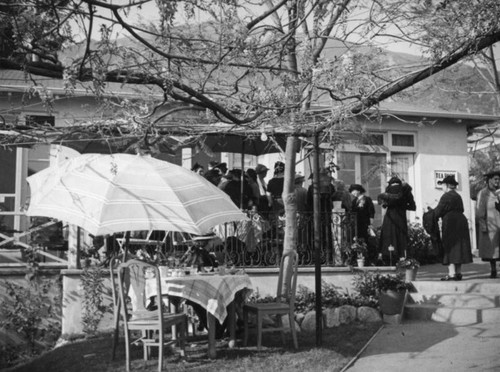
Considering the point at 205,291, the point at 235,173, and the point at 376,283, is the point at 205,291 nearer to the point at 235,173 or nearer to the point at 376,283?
the point at 376,283

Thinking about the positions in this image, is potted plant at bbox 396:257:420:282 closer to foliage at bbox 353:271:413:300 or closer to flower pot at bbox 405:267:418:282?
flower pot at bbox 405:267:418:282

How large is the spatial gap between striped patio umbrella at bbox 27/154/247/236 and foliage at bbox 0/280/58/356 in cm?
267

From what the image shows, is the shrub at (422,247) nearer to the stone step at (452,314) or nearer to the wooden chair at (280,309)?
the stone step at (452,314)

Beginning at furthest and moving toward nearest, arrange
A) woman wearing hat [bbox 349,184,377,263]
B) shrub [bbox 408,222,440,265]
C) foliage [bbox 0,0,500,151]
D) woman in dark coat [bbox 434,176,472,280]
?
shrub [bbox 408,222,440,265] → woman wearing hat [bbox 349,184,377,263] → woman in dark coat [bbox 434,176,472,280] → foliage [bbox 0,0,500,151]

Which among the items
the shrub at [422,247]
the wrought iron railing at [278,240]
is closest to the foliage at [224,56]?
the wrought iron railing at [278,240]

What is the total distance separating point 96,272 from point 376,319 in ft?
14.3

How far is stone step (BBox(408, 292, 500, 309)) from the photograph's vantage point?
32.5ft

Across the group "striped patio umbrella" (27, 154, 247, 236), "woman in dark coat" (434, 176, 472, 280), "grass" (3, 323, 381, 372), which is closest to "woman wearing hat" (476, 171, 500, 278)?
"woman in dark coat" (434, 176, 472, 280)

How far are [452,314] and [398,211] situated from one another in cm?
257

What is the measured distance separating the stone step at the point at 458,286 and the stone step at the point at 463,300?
0.59ft

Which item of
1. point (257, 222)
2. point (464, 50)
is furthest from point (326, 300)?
point (464, 50)

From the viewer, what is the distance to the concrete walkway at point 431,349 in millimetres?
7211

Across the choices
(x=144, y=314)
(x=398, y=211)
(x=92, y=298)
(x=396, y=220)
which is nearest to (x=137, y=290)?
(x=144, y=314)

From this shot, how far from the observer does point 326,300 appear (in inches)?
393
